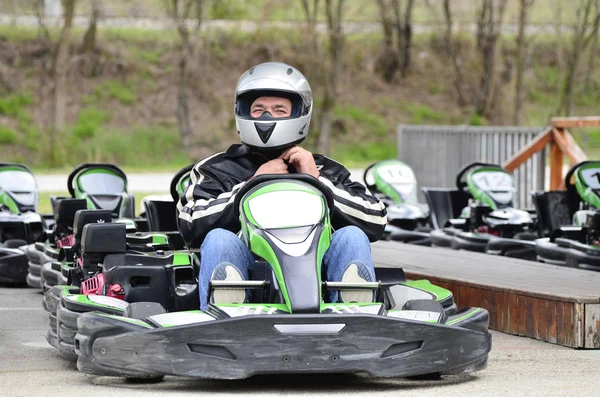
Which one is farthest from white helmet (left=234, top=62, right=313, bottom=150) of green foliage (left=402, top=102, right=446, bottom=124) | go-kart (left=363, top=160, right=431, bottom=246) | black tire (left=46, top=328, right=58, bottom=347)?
green foliage (left=402, top=102, right=446, bottom=124)

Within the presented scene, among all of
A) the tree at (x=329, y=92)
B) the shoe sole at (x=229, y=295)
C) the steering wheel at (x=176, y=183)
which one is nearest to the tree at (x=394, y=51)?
the tree at (x=329, y=92)

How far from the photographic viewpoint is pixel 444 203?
45.9 ft

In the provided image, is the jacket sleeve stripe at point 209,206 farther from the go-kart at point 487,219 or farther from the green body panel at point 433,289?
the go-kart at point 487,219

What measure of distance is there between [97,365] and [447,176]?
15217 mm

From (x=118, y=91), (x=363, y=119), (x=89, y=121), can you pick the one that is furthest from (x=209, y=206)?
(x=363, y=119)

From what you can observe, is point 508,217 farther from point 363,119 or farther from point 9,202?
point 363,119

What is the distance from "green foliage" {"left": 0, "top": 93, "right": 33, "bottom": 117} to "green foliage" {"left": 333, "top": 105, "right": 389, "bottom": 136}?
27.5 ft

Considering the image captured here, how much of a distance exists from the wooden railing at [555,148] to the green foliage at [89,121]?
19.6m

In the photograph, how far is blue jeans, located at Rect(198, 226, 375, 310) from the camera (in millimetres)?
5469

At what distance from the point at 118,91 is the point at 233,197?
3126 cm

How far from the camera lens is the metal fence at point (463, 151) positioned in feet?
55.2

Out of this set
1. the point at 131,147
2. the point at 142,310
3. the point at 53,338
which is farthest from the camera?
Result: the point at 131,147

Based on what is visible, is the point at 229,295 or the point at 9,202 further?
the point at 9,202

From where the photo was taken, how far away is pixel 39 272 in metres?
9.70
